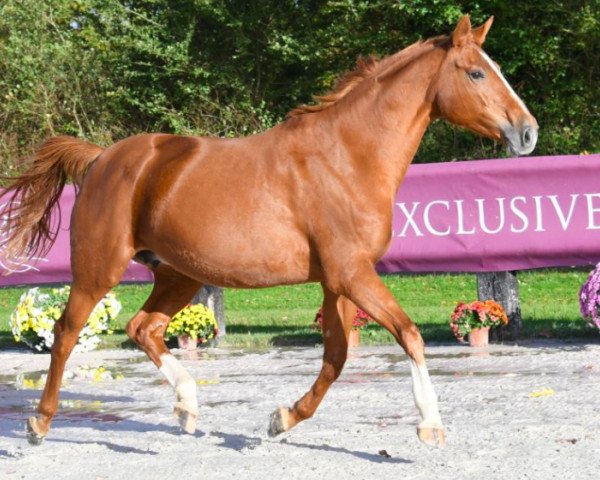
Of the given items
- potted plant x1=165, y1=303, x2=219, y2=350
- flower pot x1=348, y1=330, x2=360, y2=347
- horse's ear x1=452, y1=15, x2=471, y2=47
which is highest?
horse's ear x1=452, y1=15, x2=471, y2=47

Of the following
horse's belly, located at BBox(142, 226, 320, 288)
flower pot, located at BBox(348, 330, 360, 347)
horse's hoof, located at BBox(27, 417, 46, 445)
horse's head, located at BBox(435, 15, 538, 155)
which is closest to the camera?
horse's head, located at BBox(435, 15, 538, 155)

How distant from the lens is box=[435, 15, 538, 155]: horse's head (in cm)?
612

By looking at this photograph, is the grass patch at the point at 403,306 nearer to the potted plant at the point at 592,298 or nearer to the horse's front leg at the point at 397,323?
the potted plant at the point at 592,298

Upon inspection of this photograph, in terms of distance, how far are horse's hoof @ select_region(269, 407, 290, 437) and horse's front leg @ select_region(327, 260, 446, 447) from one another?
0.82m

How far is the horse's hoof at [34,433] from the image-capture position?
6.66 meters

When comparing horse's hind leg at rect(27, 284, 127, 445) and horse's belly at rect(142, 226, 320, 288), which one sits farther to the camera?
horse's hind leg at rect(27, 284, 127, 445)

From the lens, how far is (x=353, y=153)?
6340 millimetres

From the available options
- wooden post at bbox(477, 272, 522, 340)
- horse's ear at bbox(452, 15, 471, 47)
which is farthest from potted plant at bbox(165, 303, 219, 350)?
horse's ear at bbox(452, 15, 471, 47)

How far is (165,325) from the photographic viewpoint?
7.09m

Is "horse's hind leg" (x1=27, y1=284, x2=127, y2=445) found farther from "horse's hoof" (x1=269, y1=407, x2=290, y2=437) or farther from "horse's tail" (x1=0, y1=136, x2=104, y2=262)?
"horse's hoof" (x1=269, y1=407, x2=290, y2=437)

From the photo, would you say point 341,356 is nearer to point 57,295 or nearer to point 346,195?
point 346,195

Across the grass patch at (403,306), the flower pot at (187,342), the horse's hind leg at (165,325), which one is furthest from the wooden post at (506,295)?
the horse's hind leg at (165,325)

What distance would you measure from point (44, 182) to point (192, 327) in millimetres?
4284

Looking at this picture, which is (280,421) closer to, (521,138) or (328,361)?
(328,361)
